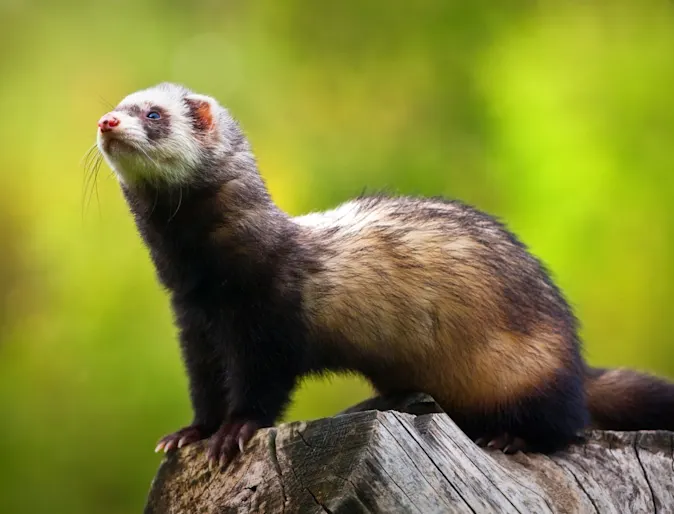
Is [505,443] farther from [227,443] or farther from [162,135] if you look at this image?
[162,135]

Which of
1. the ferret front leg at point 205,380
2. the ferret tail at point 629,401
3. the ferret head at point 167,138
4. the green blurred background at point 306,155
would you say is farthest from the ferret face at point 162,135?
the green blurred background at point 306,155

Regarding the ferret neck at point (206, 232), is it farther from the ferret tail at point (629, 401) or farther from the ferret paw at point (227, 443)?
the ferret tail at point (629, 401)

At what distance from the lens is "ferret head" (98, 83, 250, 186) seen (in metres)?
2.78

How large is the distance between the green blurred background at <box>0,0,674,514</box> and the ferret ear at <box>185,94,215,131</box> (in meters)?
2.23

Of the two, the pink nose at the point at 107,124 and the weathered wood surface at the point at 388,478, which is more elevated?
the pink nose at the point at 107,124

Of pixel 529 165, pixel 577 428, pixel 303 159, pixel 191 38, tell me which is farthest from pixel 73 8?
pixel 577 428

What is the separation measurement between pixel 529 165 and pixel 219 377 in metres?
3.27

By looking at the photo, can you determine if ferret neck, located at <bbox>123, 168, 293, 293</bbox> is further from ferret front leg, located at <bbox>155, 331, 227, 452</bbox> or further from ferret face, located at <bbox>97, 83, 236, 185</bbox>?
ferret front leg, located at <bbox>155, 331, 227, 452</bbox>

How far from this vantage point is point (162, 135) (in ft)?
9.49

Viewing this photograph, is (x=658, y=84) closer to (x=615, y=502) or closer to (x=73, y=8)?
(x=73, y=8)

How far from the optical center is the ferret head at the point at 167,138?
2779 mm

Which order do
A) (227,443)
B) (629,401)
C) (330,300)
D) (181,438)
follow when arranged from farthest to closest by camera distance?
(629,401) → (330,300) → (181,438) → (227,443)

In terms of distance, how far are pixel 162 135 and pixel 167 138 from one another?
0.06 feet

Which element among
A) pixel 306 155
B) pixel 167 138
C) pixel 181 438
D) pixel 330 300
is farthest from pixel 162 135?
pixel 306 155
